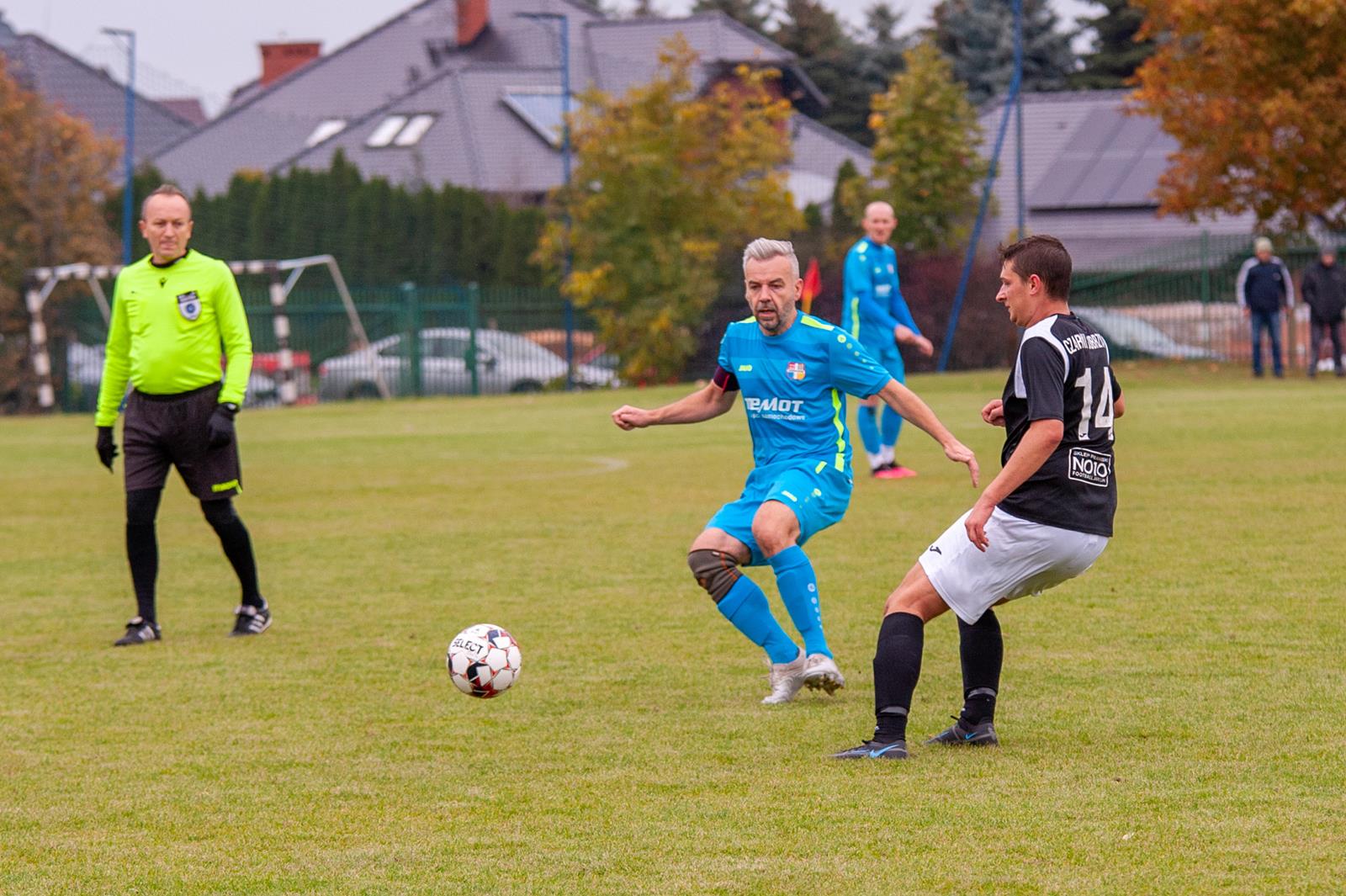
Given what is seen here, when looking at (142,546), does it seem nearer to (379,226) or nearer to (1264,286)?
(1264,286)

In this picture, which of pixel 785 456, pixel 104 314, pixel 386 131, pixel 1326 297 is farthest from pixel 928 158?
pixel 785 456

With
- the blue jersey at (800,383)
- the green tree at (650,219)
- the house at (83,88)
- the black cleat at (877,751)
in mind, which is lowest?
the black cleat at (877,751)

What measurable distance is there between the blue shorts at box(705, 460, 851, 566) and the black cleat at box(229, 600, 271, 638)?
Result: 2912 mm

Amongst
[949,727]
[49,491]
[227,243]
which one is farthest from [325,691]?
[227,243]

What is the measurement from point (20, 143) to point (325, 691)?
29709 millimetres

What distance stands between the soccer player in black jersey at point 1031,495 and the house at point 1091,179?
39.6 metres

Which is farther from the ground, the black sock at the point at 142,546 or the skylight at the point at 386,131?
the skylight at the point at 386,131

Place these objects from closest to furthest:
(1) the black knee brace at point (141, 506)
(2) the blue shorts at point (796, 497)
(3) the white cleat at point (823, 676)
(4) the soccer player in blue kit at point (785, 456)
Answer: (3) the white cleat at point (823, 676), (4) the soccer player in blue kit at point (785, 456), (2) the blue shorts at point (796, 497), (1) the black knee brace at point (141, 506)

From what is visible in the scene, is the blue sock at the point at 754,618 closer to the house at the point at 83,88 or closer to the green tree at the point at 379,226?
the green tree at the point at 379,226

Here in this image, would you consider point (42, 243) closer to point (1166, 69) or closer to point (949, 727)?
point (1166, 69)

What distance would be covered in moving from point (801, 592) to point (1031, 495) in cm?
146

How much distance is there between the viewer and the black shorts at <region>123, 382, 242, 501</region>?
27.0ft

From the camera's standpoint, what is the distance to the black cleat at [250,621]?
8445 mm

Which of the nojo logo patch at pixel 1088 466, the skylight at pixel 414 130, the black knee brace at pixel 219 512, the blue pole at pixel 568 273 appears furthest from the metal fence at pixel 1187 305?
the nojo logo patch at pixel 1088 466
